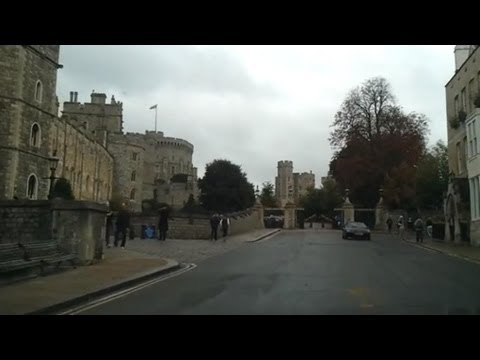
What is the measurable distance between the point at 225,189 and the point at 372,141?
96.0ft

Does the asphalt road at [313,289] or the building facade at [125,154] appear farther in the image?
the building facade at [125,154]

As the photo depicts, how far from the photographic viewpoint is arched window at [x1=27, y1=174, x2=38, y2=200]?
42.6 metres

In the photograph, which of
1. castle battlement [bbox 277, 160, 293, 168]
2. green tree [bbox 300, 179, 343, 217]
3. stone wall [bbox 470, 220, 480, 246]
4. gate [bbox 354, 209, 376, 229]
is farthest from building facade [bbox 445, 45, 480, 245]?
castle battlement [bbox 277, 160, 293, 168]

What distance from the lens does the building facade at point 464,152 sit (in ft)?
98.0

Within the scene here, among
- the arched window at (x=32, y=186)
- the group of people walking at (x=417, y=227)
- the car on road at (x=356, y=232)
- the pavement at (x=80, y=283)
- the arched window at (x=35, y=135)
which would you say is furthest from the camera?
the arched window at (x=35, y=135)

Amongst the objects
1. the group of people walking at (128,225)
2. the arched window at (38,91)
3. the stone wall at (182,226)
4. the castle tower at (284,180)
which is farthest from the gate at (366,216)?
the castle tower at (284,180)

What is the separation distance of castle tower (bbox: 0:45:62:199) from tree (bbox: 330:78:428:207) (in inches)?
1188

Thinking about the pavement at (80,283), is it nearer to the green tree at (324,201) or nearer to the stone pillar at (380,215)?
the stone pillar at (380,215)

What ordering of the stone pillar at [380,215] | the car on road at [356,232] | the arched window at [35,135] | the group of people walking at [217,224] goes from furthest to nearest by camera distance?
the stone pillar at [380,215] < the arched window at [35,135] < the car on road at [356,232] < the group of people walking at [217,224]

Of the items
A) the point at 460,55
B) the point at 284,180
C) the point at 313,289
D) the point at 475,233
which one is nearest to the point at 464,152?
the point at 475,233

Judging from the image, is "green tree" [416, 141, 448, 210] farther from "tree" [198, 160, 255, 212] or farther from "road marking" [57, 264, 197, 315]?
"road marking" [57, 264, 197, 315]

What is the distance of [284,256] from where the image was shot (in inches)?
879
